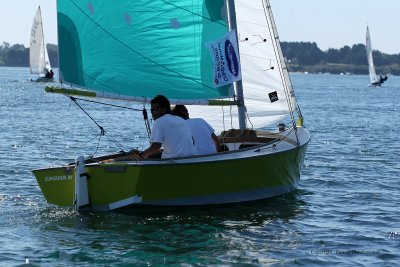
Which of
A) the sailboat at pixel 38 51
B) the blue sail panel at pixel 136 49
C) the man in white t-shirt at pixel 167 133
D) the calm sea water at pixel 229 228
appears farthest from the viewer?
the sailboat at pixel 38 51

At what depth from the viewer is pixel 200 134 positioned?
14.3 metres

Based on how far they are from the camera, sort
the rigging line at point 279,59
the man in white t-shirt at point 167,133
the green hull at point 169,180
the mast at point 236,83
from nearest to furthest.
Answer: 1. the green hull at point 169,180
2. the man in white t-shirt at point 167,133
3. the mast at point 236,83
4. the rigging line at point 279,59

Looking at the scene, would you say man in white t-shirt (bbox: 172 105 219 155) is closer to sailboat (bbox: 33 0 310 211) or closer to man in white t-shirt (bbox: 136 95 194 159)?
sailboat (bbox: 33 0 310 211)

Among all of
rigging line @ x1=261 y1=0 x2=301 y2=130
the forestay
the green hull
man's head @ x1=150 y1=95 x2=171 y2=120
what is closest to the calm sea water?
the green hull

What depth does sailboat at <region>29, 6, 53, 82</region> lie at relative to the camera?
8031 centimetres

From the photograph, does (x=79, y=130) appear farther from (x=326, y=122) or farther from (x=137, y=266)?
(x=137, y=266)

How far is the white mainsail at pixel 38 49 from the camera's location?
80.3 metres

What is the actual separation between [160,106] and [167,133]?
0.42m

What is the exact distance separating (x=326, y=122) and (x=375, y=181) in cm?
2122

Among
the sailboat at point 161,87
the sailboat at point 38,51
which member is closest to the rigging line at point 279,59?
the sailboat at point 161,87

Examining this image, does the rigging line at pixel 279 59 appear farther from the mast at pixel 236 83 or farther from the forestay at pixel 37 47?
the forestay at pixel 37 47

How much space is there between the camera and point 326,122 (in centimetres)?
4006

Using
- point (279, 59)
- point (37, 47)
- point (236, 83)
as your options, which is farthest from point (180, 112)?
point (37, 47)

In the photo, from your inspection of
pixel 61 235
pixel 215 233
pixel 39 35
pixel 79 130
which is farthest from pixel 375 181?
pixel 39 35
